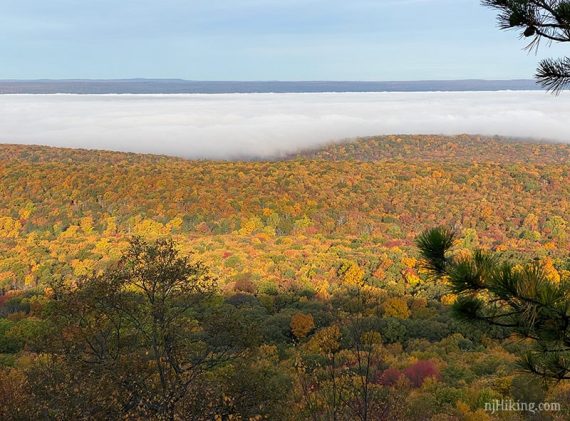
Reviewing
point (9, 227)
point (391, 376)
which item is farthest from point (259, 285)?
point (9, 227)

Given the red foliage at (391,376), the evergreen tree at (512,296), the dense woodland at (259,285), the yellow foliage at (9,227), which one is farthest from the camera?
the yellow foliage at (9,227)

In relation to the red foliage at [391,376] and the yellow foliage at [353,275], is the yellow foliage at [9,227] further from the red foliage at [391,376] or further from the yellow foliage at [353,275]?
the red foliage at [391,376]

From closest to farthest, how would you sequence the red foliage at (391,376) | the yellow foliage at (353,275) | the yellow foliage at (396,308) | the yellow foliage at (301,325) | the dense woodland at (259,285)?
the dense woodland at (259,285), the red foliage at (391,376), the yellow foliage at (301,325), the yellow foliage at (396,308), the yellow foliage at (353,275)

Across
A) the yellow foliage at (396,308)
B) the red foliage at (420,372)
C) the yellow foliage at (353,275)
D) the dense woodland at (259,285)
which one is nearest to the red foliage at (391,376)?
the dense woodland at (259,285)

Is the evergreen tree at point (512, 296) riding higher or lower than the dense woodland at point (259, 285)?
higher

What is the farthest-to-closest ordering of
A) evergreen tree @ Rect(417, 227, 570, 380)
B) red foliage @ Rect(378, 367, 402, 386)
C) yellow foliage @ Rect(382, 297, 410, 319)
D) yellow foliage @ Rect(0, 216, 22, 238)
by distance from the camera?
yellow foliage @ Rect(0, 216, 22, 238) → yellow foliage @ Rect(382, 297, 410, 319) → red foliage @ Rect(378, 367, 402, 386) → evergreen tree @ Rect(417, 227, 570, 380)

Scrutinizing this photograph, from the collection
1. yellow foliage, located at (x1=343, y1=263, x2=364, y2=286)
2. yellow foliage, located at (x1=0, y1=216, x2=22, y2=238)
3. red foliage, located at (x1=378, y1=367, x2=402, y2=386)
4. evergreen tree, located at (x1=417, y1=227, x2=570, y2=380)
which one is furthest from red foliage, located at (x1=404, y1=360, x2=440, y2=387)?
yellow foliage, located at (x1=0, y1=216, x2=22, y2=238)

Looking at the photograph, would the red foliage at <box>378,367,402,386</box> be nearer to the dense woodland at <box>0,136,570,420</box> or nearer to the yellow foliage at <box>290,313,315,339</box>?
the dense woodland at <box>0,136,570,420</box>

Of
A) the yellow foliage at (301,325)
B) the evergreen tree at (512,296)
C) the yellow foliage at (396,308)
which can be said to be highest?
the evergreen tree at (512,296)

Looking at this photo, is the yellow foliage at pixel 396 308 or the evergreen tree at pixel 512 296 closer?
the evergreen tree at pixel 512 296
